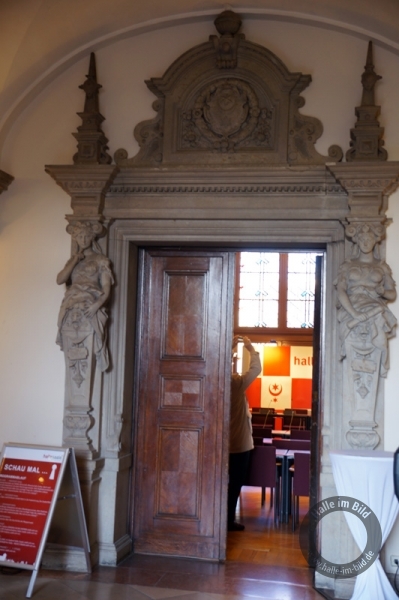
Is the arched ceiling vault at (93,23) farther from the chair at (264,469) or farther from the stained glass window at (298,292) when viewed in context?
the stained glass window at (298,292)

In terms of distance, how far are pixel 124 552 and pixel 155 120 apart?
3.56m

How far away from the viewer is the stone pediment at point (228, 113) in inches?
217

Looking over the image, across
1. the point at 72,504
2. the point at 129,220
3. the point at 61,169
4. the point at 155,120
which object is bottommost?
the point at 72,504

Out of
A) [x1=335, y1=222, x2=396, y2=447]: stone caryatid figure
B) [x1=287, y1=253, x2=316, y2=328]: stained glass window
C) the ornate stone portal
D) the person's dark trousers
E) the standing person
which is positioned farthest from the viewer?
[x1=287, y1=253, x2=316, y2=328]: stained glass window

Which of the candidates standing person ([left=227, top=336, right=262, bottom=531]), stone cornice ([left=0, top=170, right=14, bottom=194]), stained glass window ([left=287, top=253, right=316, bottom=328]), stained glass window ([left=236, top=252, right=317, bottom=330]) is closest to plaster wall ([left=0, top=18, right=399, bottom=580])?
stone cornice ([left=0, top=170, right=14, bottom=194])

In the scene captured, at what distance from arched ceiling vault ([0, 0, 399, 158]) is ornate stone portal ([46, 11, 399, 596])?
33cm

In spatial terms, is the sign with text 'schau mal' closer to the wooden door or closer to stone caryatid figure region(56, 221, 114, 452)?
stone caryatid figure region(56, 221, 114, 452)

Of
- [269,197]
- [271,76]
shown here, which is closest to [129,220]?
[269,197]

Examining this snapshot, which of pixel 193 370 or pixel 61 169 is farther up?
pixel 61 169

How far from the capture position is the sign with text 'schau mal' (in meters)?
4.75

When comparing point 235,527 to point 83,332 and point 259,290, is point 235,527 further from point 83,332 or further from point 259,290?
point 259,290

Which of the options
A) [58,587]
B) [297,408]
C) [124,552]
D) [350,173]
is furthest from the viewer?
[297,408]

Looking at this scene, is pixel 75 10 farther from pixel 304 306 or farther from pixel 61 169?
pixel 304 306

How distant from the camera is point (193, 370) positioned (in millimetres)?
5824
